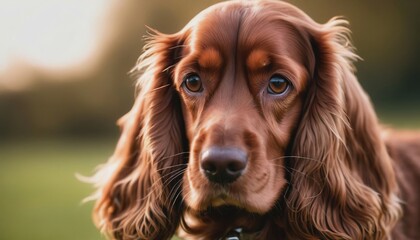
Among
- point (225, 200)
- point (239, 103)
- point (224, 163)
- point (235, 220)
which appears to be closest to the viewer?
point (224, 163)

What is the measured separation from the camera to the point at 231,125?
3.03 m

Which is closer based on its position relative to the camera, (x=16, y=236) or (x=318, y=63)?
(x=318, y=63)

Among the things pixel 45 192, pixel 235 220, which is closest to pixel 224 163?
pixel 235 220

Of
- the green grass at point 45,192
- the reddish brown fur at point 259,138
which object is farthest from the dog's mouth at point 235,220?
the green grass at point 45,192

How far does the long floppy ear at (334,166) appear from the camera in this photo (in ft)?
10.9

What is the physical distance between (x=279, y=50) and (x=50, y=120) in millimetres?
18871

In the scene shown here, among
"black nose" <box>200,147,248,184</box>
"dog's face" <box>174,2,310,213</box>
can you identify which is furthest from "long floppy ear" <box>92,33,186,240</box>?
"black nose" <box>200,147,248,184</box>

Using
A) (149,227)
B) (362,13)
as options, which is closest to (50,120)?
(362,13)

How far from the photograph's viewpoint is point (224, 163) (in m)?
2.88

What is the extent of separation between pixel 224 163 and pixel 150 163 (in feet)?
2.78

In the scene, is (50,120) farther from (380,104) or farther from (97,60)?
(380,104)

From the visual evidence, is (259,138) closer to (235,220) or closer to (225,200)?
(225,200)

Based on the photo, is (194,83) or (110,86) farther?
(110,86)

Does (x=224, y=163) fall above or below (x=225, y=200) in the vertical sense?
above
